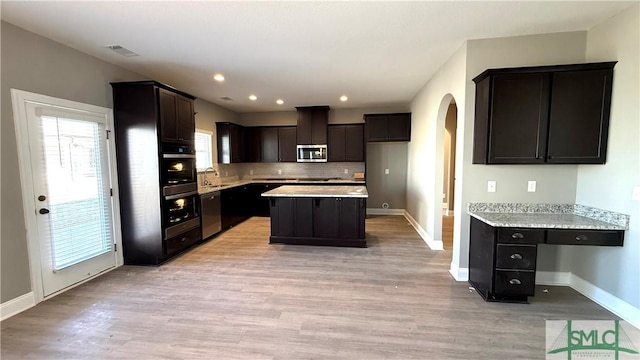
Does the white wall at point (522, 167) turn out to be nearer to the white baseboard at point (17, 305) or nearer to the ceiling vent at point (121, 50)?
the ceiling vent at point (121, 50)

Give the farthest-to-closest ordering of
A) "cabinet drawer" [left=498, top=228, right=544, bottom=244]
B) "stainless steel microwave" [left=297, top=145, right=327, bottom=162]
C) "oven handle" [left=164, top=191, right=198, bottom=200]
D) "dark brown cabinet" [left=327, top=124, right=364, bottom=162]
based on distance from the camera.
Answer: "stainless steel microwave" [left=297, top=145, right=327, bottom=162]
"dark brown cabinet" [left=327, top=124, right=364, bottom=162]
"oven handle" [left=164, top=191, right=198, bottom=200]
"cabinet drawer" [left=498, top=228, right=544, bottom=244]

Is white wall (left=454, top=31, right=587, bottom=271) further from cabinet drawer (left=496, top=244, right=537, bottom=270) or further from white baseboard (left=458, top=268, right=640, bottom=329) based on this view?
cabinet drawer (left=496, top=244, right=537, bottom=270)

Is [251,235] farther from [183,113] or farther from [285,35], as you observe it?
[285,35]

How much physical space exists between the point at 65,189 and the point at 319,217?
3.23m

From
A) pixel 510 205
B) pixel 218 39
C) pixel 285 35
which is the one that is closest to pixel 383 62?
pixel 285 35

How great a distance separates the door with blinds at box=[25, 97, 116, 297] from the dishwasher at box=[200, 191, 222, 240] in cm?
129

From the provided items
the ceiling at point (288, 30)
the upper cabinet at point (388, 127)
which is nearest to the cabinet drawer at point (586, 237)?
the ceiling at point (288, 30)

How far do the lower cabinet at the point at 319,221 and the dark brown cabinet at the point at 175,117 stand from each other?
1720mm

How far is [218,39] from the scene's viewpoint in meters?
2.90

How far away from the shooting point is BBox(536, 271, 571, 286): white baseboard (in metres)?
3.06

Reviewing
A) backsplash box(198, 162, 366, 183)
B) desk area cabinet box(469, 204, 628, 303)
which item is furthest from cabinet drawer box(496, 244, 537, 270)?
backsplash box(198, 162, 366, 183)

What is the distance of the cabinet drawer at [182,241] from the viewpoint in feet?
12.6

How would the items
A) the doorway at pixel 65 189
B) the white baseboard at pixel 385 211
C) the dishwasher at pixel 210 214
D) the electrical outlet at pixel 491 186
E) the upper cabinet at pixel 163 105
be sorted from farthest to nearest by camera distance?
the white baseboard at pixel 385 211
the dishwasher at pixel 210 214
the upper cabinet at pixel 163 105
the electrical outlet at pixel 491 186
the doorway at pixel 65 189

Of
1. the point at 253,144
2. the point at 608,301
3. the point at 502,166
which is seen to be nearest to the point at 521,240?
the point at 502,166
